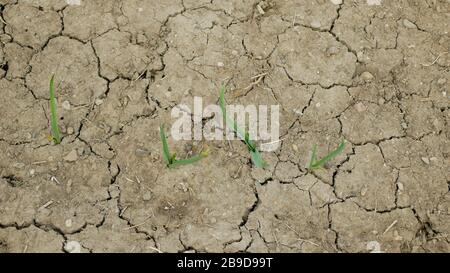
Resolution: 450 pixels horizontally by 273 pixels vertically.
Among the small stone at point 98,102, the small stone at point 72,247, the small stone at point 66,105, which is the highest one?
the small stone at point 98,102

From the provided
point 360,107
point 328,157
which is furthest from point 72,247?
point 360,107

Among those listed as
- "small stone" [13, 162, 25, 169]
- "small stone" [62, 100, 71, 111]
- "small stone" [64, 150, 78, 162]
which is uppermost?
"small stone" [62, 100, 71, 111]

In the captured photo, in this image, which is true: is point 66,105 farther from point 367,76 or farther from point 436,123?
point 436,123

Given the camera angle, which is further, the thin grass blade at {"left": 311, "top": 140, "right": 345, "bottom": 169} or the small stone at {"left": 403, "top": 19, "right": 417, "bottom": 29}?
the small stone at {"left": 403, "top": 19, "right": 417, "bottom": 29}

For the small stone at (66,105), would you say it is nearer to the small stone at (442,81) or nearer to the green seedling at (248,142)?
the green seedling at (248,142)

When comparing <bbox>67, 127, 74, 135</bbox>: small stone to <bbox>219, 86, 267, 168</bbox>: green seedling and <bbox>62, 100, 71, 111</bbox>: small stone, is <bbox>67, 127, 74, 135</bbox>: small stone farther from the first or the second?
<bbox>219, 86, 267, 168</bbox>: green seedling

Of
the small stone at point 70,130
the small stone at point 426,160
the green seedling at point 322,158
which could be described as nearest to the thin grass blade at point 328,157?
the green seedling at point 322,158

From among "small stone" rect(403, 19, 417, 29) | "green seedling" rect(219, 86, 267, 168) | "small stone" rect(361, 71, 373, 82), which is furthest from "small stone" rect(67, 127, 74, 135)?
"small stone" rect(403, 19, 417, 29)
